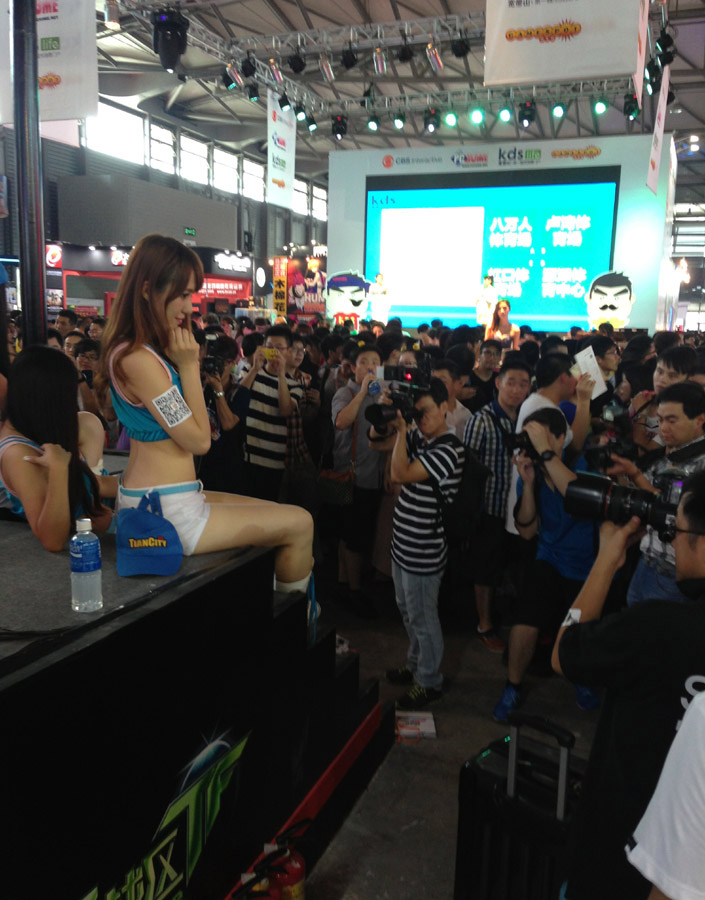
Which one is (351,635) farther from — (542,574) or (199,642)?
(199,642)

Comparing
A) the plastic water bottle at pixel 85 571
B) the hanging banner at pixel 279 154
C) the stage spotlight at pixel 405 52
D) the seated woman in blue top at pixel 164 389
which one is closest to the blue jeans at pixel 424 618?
the seated woman in blue top at pixel 164 389

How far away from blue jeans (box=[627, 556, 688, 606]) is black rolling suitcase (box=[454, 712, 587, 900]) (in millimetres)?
706

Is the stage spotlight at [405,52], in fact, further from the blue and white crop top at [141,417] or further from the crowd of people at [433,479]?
the blue and white crop top at [141,417]

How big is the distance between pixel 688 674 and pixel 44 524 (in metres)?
1.58

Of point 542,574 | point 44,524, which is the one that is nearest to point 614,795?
point 44,524

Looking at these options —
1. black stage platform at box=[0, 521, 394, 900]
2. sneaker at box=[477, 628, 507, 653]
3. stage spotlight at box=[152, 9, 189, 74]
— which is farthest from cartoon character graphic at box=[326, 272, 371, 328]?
black stage platform at box=[0, 521, 394, 900]

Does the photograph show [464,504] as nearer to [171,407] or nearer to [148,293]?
[171,407]

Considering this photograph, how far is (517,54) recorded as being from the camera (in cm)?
400

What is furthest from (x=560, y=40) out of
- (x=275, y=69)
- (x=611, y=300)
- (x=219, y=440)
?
(x=275, y=69)

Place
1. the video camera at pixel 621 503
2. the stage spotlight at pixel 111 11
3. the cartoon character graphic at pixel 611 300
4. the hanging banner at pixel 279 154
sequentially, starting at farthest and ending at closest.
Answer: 1. the cartoon character graphic at pixel 611 300
2. the stage spotlight at pixel 111 11
3. the hanging banner at pixel 279 154
4. the video camera at pixel 621 503

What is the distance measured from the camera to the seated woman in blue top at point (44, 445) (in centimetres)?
188

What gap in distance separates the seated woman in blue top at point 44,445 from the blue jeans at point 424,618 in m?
1.61

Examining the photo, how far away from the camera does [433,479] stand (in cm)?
310

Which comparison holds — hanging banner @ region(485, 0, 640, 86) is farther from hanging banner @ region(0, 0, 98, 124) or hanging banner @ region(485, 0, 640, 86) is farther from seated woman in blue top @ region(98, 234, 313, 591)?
seated woman in blue top @ region(98, 234, 313, 591)
